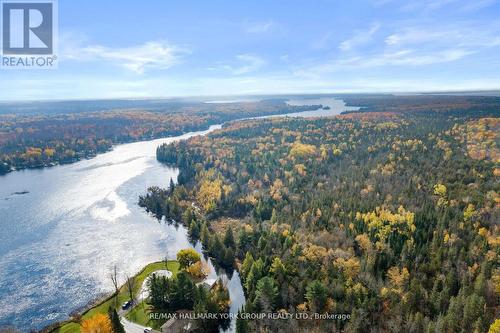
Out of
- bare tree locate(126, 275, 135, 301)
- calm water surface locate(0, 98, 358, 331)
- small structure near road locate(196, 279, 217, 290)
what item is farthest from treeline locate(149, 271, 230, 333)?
calm water surface locate(0, 98, 358, 331)

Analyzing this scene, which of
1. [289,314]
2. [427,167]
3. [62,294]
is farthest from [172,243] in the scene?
[427,167]

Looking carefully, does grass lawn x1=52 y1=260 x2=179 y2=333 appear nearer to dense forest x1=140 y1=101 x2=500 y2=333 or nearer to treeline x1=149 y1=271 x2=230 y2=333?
treeline x1=149 y1=271 x2=230 y2=333

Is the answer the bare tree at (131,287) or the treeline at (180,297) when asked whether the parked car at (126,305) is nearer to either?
the bare tree at (131,287)

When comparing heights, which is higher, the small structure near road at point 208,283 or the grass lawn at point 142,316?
the small structure near road at point 208,283

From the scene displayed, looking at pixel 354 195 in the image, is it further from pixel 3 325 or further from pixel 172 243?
pixel 3 325

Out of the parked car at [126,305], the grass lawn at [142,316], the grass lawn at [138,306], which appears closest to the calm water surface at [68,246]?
the grass lawn at [138,306]

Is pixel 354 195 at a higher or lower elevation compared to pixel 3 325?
higher

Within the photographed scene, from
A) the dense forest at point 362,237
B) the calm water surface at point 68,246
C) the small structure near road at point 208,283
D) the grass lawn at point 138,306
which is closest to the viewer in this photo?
the dense forest at point 362,237

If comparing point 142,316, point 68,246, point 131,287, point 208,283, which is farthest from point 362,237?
point 68,246
